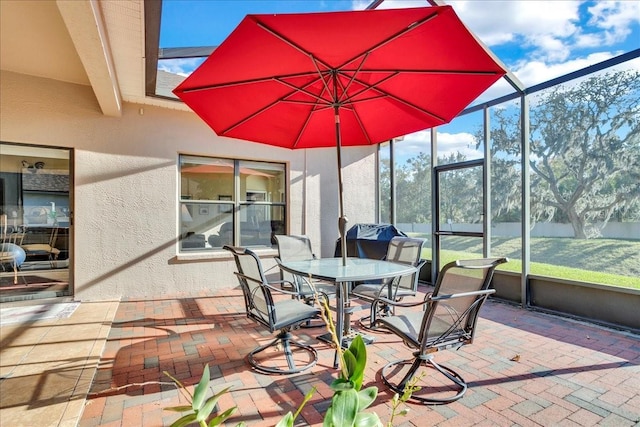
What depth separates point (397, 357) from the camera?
3.13m

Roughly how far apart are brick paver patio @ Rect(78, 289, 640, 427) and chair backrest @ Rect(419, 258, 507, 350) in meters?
0.48

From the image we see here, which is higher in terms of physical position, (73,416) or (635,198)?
(635,198)

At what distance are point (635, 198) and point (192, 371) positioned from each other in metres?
4.90

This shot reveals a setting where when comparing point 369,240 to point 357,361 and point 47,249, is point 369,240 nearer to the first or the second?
point 357,361

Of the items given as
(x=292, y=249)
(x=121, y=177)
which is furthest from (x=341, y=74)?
(x=121, y=177)

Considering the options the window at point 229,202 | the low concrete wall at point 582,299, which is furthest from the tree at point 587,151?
the window at point 229,202

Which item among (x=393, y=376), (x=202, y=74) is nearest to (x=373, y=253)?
(x=393, y=376)

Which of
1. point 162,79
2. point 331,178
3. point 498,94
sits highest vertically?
point 162,79

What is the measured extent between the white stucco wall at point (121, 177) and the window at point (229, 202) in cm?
23

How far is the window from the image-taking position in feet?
19.2

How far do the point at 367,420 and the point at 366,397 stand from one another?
0.04 metres

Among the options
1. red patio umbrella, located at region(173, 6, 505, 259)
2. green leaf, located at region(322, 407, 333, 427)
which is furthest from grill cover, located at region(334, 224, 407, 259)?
Answer: green leaf, located at region(322, 407, 333, 427)

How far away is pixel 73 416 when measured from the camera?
2.21 m

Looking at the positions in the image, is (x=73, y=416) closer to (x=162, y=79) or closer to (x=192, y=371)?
(x=192, y=371)
